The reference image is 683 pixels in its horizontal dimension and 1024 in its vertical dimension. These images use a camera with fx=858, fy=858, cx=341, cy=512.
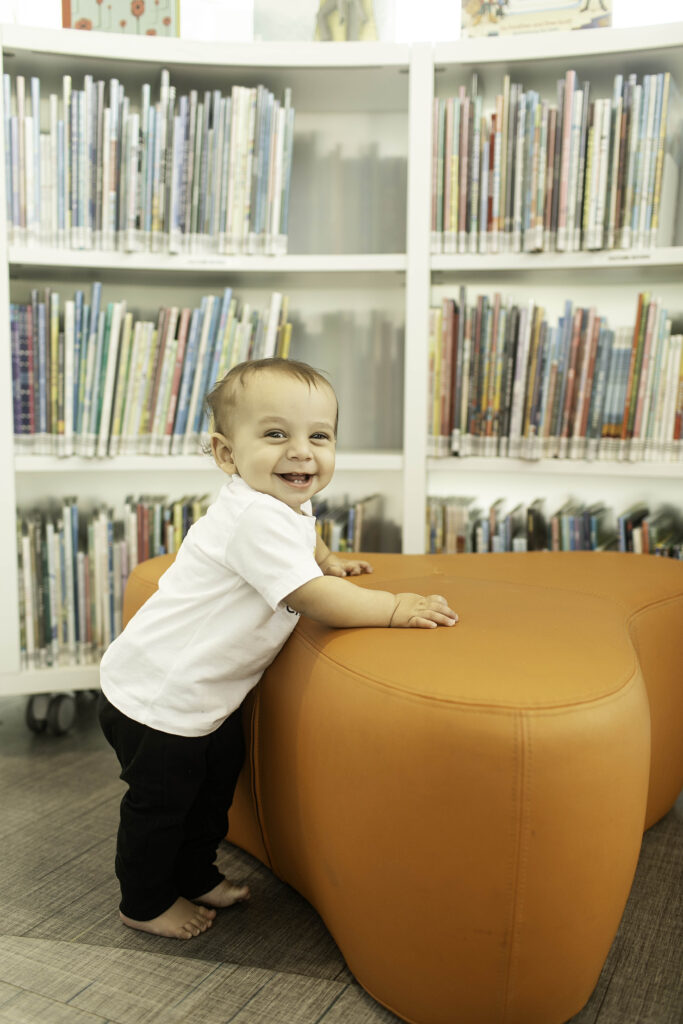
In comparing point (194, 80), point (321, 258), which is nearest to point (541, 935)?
point (321, 258)

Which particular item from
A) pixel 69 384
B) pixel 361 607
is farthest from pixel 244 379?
pixel 69 384

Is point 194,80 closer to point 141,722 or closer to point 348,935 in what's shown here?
point 141,722

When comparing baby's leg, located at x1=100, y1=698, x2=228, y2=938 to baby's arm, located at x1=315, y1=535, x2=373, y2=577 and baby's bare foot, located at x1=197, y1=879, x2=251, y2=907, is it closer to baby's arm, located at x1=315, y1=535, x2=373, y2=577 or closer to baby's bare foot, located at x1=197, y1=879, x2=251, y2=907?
baby's bare foot, located at x1=197, y1=879, x2=251, y2=907

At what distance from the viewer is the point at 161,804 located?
4.04 ft

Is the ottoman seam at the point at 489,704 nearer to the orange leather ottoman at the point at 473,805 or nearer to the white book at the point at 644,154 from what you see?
the orange leather ottoman at the point at 473,805

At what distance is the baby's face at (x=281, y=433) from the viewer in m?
1.21

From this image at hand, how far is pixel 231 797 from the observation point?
1359 mm

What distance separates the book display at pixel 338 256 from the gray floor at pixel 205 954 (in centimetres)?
69

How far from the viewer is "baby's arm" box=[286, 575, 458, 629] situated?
3.77 ft

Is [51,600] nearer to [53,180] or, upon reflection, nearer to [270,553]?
[53,180]

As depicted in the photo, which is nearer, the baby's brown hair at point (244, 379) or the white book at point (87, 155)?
the baby's brown hair at point (244, 379)

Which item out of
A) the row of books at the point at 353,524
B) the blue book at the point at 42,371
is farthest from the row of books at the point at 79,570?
the row of books at the point at 353,524

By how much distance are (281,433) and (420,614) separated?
1.06 feet

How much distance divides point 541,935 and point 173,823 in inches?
21.5
